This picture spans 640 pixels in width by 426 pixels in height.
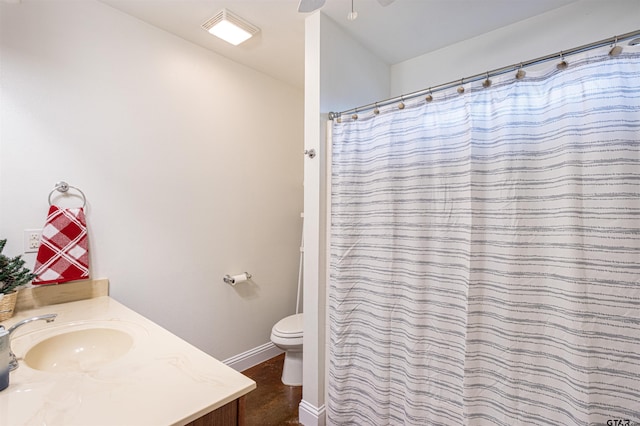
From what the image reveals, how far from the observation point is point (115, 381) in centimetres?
83

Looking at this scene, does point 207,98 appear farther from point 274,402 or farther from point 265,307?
point 274,402

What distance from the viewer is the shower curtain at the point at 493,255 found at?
38.2 inches

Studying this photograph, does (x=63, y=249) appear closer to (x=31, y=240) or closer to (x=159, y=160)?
(x=31, y=240)

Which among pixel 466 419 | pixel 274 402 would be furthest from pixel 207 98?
pixel 466 419

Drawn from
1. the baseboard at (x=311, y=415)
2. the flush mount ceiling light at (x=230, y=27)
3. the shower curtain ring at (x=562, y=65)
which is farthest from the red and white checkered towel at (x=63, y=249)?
the shower curtain ring at (x=562, y=65)

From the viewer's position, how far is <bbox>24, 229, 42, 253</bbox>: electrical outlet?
1.44m

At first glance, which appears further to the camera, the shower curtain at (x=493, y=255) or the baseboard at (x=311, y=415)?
the baseboard at (x=311, y=415)

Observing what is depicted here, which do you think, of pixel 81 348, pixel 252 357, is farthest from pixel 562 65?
pixel 252 357

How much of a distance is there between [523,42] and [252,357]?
2.93 m

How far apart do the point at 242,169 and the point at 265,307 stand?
1172 millimetres

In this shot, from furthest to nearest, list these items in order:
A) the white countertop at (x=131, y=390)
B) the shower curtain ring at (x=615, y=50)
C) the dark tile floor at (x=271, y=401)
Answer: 1. the dark tile floor at (x=271, y=401)
2. the shower curtain ring at (x=615, y=50)
3. the white countertop at (x=131, y=390)

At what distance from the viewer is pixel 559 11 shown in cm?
169

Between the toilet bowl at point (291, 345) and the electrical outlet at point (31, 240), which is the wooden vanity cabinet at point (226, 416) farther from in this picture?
the electrical outlet at point (31, 240)

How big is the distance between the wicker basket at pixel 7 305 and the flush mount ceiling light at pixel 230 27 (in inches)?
68.6
